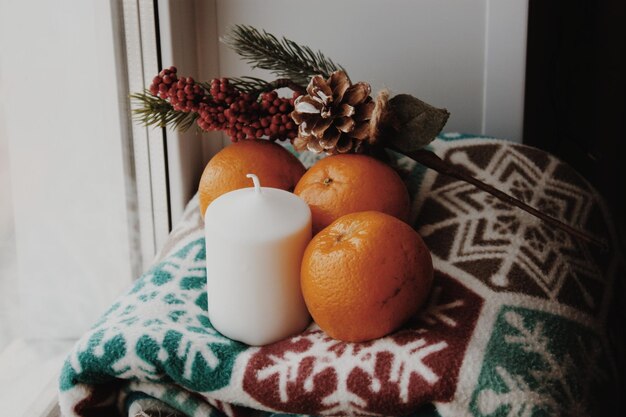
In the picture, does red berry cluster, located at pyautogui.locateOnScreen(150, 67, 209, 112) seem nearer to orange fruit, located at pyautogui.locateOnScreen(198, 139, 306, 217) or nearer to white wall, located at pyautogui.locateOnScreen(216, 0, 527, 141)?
orange fruit, located at pyautogui.locateOnScreen(198, 139, 306, 217)

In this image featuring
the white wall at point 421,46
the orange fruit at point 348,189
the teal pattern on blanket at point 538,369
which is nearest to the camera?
the teal pattern on blanket at point 538,369

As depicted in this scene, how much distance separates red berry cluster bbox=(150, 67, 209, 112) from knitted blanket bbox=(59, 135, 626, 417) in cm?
15

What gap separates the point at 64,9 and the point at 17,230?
24 cm

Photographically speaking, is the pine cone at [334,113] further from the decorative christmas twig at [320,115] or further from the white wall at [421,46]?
the white wall at [421,46]

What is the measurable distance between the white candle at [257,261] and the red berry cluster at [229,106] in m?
0.12

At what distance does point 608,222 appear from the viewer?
0.78 m

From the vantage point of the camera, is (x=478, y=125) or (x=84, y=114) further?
(x=478, y=125)

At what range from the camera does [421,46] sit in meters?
0.90

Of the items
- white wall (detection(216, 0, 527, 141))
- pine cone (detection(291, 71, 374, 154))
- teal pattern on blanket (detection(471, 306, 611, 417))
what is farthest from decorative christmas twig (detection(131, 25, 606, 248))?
white wall (detection(216, 0, 527, 141))

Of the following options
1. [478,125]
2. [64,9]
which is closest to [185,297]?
[64,9]

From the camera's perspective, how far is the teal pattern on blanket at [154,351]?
1.75 feet

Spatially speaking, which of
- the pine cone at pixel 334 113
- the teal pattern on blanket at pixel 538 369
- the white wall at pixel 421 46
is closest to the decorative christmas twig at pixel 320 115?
the pine cone at pixel 334 113

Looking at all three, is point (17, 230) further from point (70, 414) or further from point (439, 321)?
point (439, 321)

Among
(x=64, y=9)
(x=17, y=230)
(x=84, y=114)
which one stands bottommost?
(x=17, y=230)
